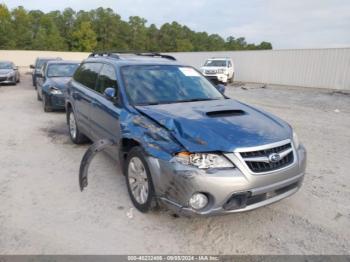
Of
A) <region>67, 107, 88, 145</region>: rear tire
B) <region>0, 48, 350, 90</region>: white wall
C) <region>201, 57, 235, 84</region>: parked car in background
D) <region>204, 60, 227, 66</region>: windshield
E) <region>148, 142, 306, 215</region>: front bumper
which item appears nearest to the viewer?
<region>148, 142, 306, 215</region>: front bumper

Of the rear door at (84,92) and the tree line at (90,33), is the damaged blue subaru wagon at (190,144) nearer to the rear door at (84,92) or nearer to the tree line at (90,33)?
the rear door at (84,92)

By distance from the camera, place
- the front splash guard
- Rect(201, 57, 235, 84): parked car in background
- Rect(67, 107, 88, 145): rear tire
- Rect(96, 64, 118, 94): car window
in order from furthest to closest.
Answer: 1. Rect(201, 57, 235, 84): parked car in background
2. Rect(67, 107, 88, 145): rear tire
3. Rect(96, 64, 118, 94): car window
4. the front splash guard

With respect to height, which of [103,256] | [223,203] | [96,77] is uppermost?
[96,77]

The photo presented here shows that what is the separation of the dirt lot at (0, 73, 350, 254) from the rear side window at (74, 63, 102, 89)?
4.27ft

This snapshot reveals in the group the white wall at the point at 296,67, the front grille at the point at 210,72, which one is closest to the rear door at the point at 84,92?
the front grille at the point at 210,72

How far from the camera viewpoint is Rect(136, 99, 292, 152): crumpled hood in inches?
124

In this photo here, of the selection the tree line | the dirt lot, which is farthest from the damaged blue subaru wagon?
the tree line

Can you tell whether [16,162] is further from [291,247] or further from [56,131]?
[291,247]

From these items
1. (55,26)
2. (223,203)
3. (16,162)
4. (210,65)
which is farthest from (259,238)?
(55,26)

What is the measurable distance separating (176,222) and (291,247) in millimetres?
1202

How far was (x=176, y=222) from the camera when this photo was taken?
3629 mm

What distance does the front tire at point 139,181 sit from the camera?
3.52m

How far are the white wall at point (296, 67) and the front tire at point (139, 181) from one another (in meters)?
18.5

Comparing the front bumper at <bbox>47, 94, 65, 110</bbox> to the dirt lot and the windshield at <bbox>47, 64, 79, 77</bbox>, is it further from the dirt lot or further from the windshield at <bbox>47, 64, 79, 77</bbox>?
the dirt lot
